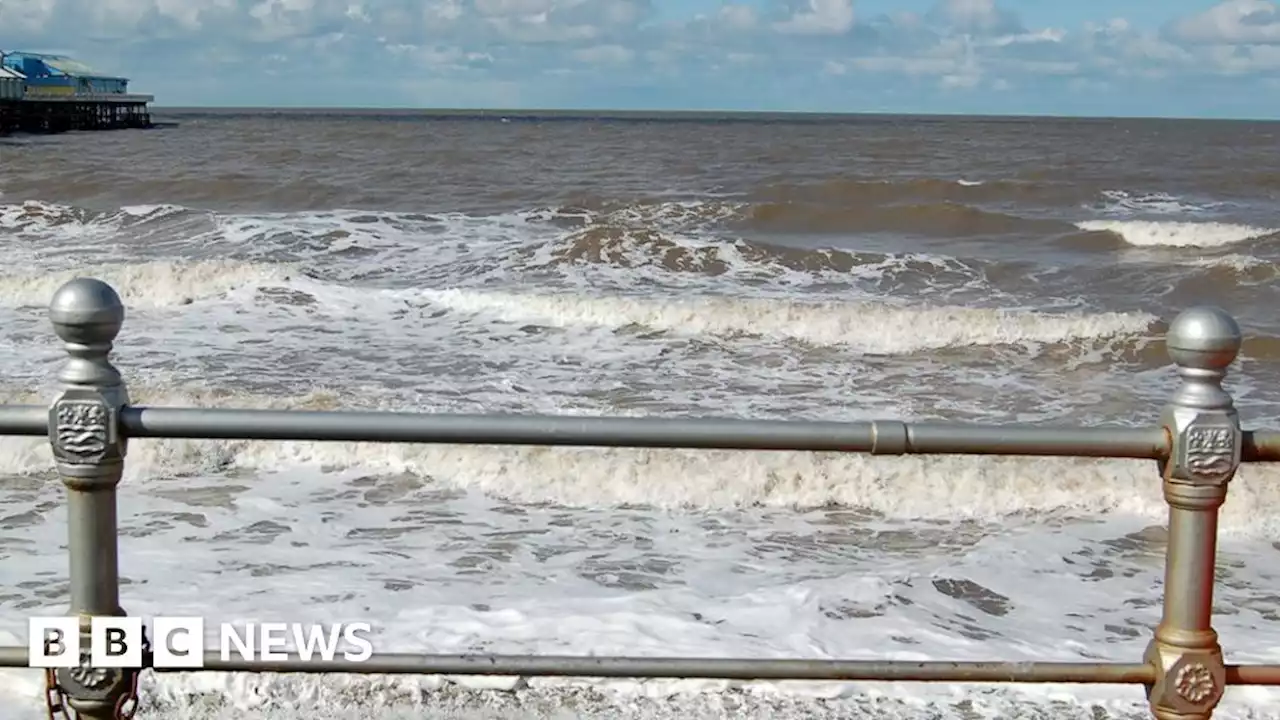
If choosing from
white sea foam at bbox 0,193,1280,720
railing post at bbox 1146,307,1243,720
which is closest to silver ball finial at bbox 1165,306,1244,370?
railing post at bbox 1146,307,1243,720

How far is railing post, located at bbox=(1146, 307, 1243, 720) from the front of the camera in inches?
78.7

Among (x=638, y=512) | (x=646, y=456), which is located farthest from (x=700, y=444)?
(x=646, y=456)

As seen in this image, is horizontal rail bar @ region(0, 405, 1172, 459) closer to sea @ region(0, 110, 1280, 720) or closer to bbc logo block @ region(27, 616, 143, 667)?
bbc logo block @ region(27, 616, 143, 667)

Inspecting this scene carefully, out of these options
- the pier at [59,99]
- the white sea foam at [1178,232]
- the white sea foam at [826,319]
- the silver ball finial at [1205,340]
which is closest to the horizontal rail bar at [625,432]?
the silver ball finial at [1205,340]

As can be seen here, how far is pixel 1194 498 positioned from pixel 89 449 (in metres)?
1.72

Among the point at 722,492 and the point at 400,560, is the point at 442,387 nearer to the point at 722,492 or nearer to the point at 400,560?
the point at 722,492

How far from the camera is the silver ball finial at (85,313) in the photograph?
77.3 inches

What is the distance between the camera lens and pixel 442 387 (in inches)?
408

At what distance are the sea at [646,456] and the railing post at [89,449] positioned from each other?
→ 2060 millimetres

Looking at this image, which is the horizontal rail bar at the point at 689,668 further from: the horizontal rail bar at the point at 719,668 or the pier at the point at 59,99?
the pier at the point at 59,99

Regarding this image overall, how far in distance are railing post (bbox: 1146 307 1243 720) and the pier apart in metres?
68.7

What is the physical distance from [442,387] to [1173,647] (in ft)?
28.2

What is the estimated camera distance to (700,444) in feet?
6.73

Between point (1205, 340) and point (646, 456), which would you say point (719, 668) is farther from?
point (646, 456)
